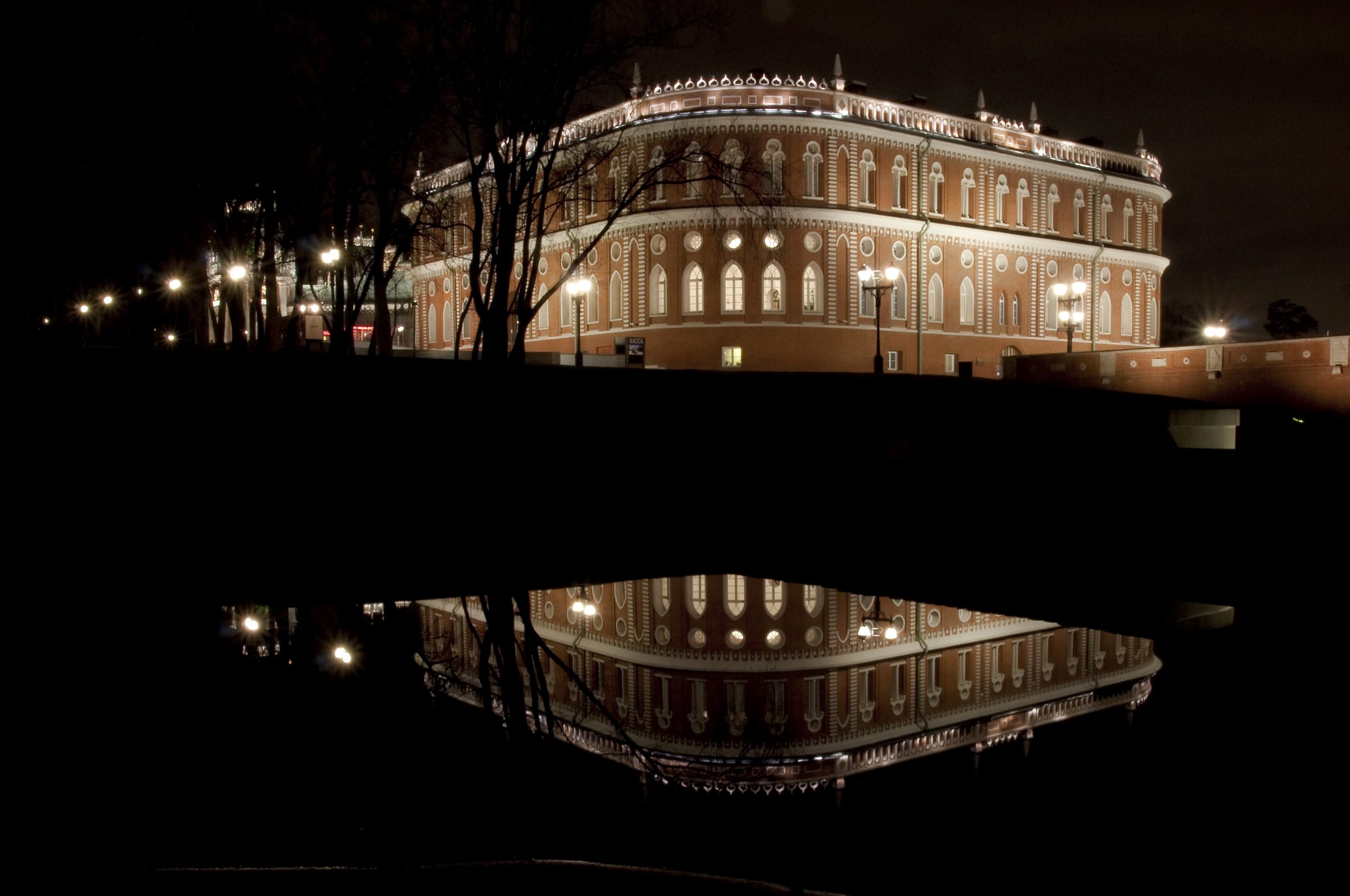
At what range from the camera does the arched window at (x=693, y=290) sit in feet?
158

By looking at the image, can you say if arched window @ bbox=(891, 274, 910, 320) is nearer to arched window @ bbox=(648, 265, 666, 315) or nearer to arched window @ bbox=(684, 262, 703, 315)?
arched window @ bbox=(684, 262, 703, 315)

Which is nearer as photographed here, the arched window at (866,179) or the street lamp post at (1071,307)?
the street lamp post at (1071,307)

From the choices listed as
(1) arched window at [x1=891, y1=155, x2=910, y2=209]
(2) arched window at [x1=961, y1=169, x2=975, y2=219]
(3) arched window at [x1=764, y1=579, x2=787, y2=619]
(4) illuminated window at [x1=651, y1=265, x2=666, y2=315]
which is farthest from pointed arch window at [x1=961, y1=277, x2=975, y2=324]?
(3) arched window at [x1=764, y1=579, x2=787, y2=619]

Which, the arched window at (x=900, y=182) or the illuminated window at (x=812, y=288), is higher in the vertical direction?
the arched window at (x=900, y=182)

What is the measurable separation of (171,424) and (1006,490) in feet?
54.3

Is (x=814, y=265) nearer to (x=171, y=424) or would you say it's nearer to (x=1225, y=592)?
(x=171, y=424)

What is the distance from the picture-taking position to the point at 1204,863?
370cm

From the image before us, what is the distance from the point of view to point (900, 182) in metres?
51.4

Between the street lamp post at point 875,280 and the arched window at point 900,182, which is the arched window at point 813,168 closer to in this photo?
the street lamp post at point 875,280

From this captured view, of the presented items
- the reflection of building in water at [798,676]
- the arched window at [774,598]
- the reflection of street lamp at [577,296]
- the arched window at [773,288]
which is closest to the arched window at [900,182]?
the arched window at [773,288]

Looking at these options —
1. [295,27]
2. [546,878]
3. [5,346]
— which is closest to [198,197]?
[295,27]

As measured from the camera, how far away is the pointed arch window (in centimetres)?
5459

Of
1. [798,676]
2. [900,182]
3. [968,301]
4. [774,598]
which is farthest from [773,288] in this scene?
[798,676]

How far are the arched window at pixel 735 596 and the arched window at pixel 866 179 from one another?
137 feet
